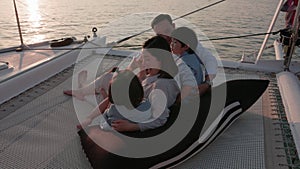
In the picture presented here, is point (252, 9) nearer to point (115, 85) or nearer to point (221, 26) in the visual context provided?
point (221, 26)

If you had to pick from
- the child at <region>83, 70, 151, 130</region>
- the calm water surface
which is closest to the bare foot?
the child at <region>83, 70, 151, 130</region>

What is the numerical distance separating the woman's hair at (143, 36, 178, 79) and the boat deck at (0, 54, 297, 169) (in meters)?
0.51

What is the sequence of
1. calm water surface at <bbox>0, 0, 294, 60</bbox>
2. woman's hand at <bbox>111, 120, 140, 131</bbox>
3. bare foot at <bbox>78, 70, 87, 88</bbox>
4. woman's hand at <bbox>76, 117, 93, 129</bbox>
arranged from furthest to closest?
calm water surface at <bbox>0, 0, 294, 60</bbox> → bare foot at <bbox>78, 70, 87, 88</bbox> → woman's hand at <bbox>76, 117, 93, 129</bbox> → woman's hand at <bbox>111, 120, 140, 131</bbox>

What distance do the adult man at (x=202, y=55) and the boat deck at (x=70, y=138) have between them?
35 centimetres

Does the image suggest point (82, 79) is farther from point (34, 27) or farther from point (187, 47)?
point (34, 27)

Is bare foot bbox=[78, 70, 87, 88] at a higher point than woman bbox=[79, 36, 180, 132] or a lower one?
lower

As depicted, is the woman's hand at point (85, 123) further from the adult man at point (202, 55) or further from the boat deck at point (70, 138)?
the adult man at point (202, 55)

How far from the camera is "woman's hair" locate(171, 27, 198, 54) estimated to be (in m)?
2.07

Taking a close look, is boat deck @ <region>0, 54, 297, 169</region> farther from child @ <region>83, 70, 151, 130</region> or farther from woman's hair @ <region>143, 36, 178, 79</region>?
woman's hair @ <region>143, 36, 178, 79</region>

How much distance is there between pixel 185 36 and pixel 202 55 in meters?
0.30

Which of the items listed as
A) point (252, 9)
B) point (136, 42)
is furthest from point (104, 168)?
point (252, 9)

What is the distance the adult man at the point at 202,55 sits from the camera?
2.22 m

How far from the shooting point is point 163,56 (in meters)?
1.85

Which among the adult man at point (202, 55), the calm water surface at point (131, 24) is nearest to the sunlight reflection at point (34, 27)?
the calm water surface at point (131, 24)
